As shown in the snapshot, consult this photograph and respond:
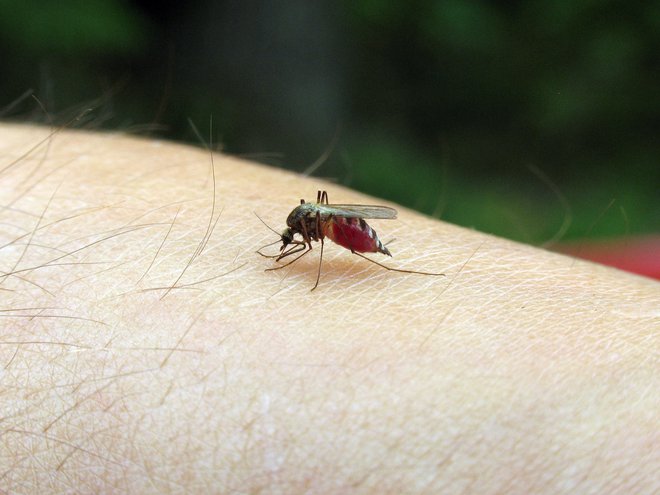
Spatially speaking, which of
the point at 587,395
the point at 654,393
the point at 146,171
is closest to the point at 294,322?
the point at 587,395

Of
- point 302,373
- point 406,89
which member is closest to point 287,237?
point 302,373

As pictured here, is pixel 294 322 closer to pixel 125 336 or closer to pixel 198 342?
pixel 198 342

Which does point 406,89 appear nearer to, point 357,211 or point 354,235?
point 357,211

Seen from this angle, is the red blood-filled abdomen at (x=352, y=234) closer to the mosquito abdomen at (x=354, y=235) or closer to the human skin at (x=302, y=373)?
the mosquito abdomen at (x=354, y=235)

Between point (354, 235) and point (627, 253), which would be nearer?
point (354, 235)

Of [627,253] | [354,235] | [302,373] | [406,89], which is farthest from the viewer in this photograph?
[406,89]

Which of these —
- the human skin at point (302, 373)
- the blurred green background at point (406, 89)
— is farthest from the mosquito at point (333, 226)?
the blurred green background at point (406, 89)

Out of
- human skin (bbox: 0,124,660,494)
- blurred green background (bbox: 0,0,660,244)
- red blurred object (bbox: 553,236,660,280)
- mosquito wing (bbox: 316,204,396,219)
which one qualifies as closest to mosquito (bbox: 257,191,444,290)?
mosquito wing (bbox: 316,204,396,219)

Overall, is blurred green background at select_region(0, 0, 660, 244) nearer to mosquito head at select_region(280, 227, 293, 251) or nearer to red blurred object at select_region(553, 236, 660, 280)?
red blurred object at select_region(553, 236, 660, 280)
